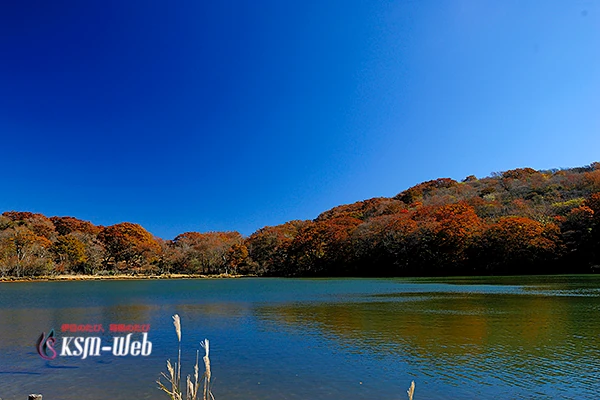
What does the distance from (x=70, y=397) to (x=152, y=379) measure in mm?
1686

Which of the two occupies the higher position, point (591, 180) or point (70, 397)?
point (591, 180)

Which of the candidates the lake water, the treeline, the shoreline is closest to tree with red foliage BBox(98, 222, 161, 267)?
the treeline

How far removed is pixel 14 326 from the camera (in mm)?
17516

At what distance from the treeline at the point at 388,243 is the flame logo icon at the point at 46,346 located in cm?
5089

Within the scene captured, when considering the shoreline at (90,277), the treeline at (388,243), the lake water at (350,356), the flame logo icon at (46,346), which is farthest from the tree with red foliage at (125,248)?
the flame logo icon at (46,346)

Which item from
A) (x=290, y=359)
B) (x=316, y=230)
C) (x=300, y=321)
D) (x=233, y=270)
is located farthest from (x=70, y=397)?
(x=233, y=270)

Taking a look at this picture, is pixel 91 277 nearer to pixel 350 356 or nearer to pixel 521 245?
pixel 521 245

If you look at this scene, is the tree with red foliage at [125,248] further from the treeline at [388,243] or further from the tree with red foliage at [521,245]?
the tree with red foliage at [521,245]

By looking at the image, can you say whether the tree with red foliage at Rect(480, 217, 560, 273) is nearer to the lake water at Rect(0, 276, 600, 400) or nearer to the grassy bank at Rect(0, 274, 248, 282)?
the lake water at Rect(0, 276, 600, 400)

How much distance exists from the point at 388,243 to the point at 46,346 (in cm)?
5472

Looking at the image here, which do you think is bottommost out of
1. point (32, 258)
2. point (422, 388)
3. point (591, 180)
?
point (422, 388)

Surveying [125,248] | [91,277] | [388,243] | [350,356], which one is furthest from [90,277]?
[350,356]

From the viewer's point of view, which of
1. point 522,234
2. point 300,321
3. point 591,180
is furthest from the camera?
point 591,180

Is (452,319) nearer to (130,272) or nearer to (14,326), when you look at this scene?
(14,326)
